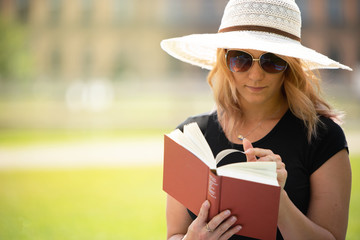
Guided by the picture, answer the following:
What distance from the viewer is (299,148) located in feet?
6.00

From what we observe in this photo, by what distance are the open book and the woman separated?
0.06 metres

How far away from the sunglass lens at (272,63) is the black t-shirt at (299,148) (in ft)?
0.83

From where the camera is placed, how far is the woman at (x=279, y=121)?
1.65 m

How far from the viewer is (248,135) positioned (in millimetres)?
2008

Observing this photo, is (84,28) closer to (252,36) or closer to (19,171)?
(19,171)

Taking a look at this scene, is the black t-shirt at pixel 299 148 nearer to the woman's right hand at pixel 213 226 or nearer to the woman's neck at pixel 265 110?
the woman's neck at pixel 265 110

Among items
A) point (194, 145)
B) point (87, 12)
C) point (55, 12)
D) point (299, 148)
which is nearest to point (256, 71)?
point (299, 148)

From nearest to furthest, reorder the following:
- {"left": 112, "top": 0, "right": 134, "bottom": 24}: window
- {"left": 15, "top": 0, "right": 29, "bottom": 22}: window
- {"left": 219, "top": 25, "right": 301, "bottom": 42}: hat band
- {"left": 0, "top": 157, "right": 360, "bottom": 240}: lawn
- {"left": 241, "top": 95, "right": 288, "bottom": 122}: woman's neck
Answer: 1. {"left": 219, "top": 25, "right": 301, "bottom": 42}: hat band
2. {"left": 241, "top": 95, "right": 288, "bottom": 122}: woman's neck
3. {"left": 0, "top": 157, "right": 360, "bottom": 240}: lawn
4. {"left": 15, "top": 0, "right": 29, "bottom": 22}: window
5. {"left": 112, "top": 0, "right": 134, "bottom": 24}: window

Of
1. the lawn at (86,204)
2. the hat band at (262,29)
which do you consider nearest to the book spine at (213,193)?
the hat band at (262,29)

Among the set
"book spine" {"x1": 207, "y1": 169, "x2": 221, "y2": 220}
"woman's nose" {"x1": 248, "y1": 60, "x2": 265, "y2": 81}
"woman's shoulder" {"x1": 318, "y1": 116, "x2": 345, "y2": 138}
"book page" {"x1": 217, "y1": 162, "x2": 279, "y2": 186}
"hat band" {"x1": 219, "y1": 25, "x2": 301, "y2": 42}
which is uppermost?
"hat band" {"x1": 219, "y1": 25, "x2": 301, "y2": 42}

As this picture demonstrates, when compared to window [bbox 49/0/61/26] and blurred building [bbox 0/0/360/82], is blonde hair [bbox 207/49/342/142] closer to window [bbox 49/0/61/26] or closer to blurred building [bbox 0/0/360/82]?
blurred building [bbox 0/0/360/82]

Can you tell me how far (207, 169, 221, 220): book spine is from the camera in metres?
1.43

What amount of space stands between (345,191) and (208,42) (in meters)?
0.96

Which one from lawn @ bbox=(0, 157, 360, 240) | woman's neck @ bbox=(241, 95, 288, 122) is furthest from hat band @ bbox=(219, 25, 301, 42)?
lawn @ bbox=(0, 157, 360, 240)
